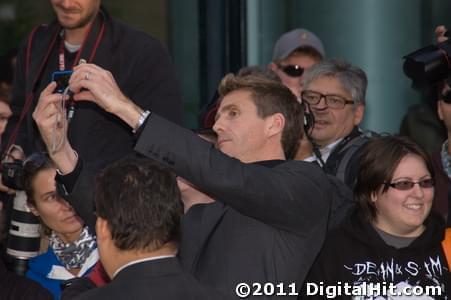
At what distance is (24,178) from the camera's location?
6.26 metres

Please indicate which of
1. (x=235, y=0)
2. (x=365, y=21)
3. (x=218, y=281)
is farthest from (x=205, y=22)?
(x=218, y=281)

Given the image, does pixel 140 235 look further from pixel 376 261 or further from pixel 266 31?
pixel 266 31

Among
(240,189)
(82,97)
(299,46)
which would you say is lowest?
(240,189)

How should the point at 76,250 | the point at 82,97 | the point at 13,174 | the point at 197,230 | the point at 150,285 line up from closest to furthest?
the point at 150,285 < the point at 197,230 < the point at 82,97 < the point at 76,250 < the point at 13,174

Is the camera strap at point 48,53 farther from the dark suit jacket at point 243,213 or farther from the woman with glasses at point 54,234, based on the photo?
the dark suit jacket at point 243,213

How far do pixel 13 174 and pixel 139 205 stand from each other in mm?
2321

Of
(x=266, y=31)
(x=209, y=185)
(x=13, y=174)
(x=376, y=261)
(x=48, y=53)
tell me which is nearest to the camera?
(x=209, y=185)

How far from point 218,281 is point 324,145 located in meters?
2.21

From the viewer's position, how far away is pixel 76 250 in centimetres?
594

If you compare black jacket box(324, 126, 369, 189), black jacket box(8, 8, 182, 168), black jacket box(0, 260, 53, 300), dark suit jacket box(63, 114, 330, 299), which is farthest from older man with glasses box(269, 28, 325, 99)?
black jacket box(0, 260, 53, 300)

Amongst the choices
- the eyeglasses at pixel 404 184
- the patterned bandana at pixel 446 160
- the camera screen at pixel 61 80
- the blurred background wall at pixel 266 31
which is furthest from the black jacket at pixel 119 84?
the blurred background wall at pixel 266 31

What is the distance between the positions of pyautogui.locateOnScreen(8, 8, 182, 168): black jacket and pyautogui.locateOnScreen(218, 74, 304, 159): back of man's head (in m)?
0.97

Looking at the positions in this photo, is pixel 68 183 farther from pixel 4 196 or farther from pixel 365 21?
pixel 365 21

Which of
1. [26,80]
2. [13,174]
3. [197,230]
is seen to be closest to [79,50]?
[26,80]
